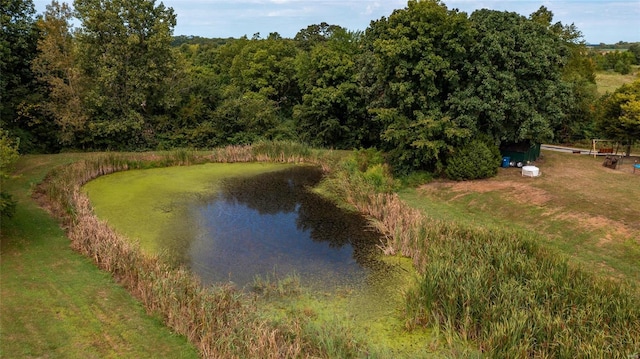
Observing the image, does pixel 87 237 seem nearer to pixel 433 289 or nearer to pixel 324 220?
pixel 324 220

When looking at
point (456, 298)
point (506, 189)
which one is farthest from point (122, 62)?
point (456, 298)

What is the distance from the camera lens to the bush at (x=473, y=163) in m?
18.2

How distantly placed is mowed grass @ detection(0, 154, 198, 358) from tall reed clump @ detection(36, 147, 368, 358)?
0.26 metres

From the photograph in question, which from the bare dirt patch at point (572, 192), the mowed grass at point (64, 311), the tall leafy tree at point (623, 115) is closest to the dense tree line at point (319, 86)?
the tall leafy tree at point (623, 115)

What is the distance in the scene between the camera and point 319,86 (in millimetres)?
27891

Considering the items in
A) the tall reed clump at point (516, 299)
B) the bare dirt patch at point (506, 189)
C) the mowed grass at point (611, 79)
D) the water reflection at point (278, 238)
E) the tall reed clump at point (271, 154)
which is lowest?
the water reflection at point (278, 238)

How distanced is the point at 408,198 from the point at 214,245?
815 cm

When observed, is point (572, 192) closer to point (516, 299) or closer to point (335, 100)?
point (516, 299)

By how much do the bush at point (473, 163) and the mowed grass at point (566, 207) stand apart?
0.43m

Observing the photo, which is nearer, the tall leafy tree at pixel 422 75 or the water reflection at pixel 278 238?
the water reflection at pixel 278 238

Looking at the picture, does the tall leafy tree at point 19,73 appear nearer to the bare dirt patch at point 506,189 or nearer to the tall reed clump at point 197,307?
the tall reed clump at point 197,307

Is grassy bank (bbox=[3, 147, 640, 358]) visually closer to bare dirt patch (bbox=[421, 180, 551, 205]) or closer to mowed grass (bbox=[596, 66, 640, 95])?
bare dirt patch (bbox=[421, 180, 551, 205])

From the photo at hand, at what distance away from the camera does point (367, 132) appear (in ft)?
91.1

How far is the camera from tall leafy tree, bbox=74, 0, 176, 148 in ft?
74.9
